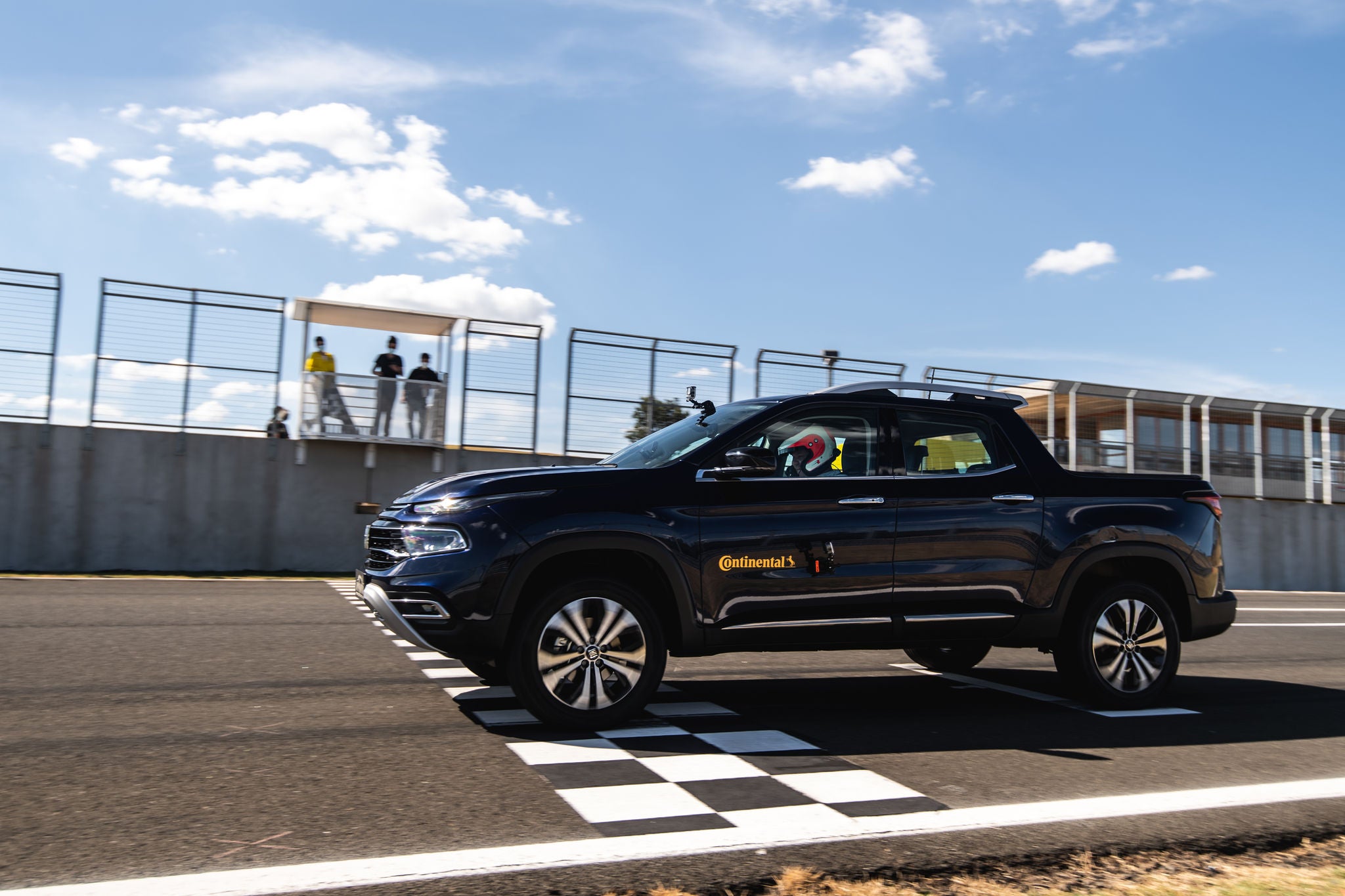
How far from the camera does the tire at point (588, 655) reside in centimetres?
562

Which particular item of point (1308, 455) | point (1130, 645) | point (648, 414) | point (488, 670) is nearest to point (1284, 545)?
point (1308, 455)

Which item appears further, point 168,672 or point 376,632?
point 376,632

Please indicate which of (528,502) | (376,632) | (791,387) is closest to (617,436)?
(791,387)

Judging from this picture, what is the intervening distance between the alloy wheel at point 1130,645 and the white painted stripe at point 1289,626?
704cm

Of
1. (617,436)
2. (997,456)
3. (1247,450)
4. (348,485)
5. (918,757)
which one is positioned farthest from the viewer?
(1247,450)

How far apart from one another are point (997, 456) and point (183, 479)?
14.7 m

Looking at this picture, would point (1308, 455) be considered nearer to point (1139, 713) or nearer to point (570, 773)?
point (1139, 713)

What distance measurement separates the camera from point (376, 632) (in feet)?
32.0

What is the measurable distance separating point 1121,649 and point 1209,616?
729 millimetres

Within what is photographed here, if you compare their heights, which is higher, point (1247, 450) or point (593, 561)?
point (1247, 450)

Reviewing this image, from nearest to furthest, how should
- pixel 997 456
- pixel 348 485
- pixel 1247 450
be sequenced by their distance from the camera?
pixel 997 456 < pixel 348 485 < pixel 1247 450

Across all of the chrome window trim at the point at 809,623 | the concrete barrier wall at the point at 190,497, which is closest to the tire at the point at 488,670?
the chrome window trim at the point at 809,623

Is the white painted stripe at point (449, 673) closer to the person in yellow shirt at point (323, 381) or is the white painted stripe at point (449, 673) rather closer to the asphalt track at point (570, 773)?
the asphalt track at point (570, 773)

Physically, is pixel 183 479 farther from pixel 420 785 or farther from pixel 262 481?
pixel 420 785
